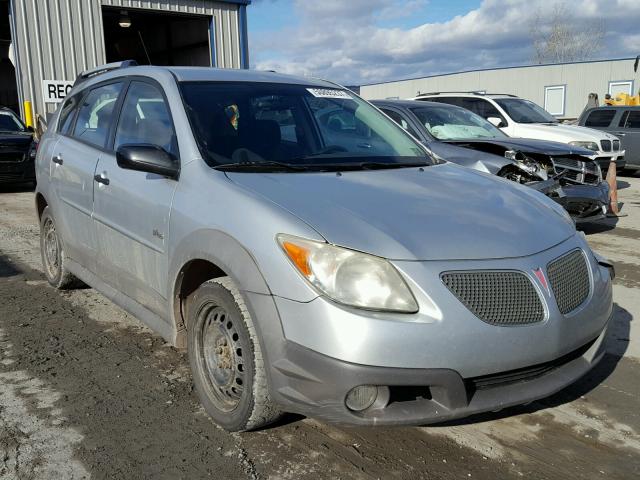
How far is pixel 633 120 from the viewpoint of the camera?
1485 centimetres

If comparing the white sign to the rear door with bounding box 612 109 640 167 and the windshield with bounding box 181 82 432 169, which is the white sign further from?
the windshield with bounding box 181 82 432 169

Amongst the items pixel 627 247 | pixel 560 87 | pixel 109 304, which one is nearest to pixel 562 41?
pixel 560 87

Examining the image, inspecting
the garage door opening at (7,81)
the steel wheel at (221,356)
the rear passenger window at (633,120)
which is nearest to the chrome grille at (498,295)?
the steel wheel at (221,356)

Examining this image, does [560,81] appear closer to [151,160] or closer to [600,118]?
[600,118]

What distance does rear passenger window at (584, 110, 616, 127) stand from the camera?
1540 centimetres

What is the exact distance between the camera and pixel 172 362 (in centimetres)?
389

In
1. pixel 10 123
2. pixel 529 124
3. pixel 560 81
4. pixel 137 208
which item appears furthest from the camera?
pixel 560 81

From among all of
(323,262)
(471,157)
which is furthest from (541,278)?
(471,157)

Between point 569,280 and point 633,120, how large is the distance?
45.6 ft

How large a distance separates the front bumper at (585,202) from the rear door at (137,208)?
16.9ft

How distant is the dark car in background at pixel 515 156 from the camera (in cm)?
723

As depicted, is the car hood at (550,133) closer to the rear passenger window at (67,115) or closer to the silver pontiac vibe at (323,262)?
the silver pontiac vibe at (323,262)

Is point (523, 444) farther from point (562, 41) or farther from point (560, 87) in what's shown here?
point (562, 41)

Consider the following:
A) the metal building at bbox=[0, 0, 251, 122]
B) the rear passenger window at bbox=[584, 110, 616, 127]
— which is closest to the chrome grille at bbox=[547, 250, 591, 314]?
the rear passenger window at bbox=[584, 110, 616, 127]
